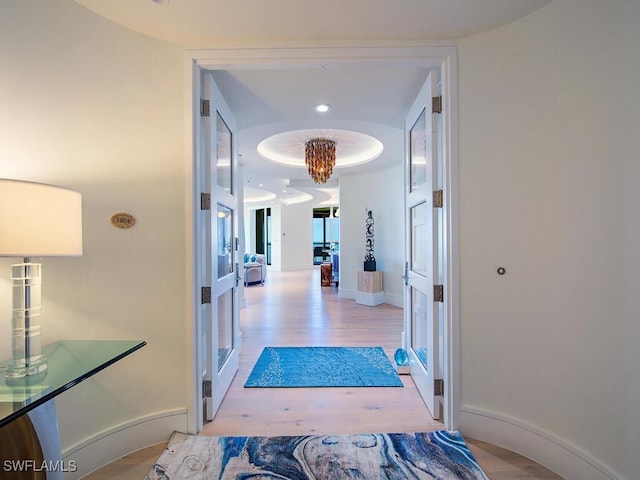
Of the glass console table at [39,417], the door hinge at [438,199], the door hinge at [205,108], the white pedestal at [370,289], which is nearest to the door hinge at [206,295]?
the glass console table at [39,417]

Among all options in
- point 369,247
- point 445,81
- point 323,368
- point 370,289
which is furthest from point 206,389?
point 369,247

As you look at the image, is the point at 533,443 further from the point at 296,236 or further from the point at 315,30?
the point at 296,236

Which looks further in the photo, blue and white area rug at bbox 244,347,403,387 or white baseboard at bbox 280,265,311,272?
white baseboard at bbox 280,265,311,272

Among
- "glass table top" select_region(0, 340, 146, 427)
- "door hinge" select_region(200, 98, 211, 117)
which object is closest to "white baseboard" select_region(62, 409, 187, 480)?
"glass table top" select_region(0, 340, 146, 427)

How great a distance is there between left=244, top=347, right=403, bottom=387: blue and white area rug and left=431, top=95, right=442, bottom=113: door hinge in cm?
227

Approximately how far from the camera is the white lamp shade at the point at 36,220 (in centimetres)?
111

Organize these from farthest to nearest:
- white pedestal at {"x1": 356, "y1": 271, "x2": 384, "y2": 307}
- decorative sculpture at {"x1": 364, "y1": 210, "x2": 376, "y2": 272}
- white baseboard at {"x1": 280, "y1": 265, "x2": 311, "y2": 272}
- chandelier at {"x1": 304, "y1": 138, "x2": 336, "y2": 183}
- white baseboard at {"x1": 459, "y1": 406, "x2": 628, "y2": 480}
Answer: white baseboard at {"x1": 280, "y1": 265, "x2": 311, "y2": 272} < decorative sculpture at {"x1": 364, "y1": 210, "x2": 376, "y2": 272} < white pedestal at {"x1": 356, "y1": 271, "x2": 384, "y2": 307} < chandelier at {"x1": 304, "y1": 138, "x2": 336, "y2": 183} < white baseboard at {"x1": 459, "y1": 406, "x2": 628, "y2": 480}

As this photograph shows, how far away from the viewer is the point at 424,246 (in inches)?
97.2

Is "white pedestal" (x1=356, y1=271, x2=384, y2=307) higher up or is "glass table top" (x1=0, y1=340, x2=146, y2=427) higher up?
"glass table top" (x1=0, y1=340, x2=146, y2=427)

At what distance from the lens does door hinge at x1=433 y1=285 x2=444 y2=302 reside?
209cm

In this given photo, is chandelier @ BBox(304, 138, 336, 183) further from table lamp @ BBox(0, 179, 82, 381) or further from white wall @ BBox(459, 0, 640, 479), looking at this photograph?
table lamp @ BBox(0, 179, 82, 381)

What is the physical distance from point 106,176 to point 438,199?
7.03ft

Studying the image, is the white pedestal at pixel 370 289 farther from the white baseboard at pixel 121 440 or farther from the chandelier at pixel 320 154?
the white baseboard at pixel 121 440

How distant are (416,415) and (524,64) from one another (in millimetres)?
2449
